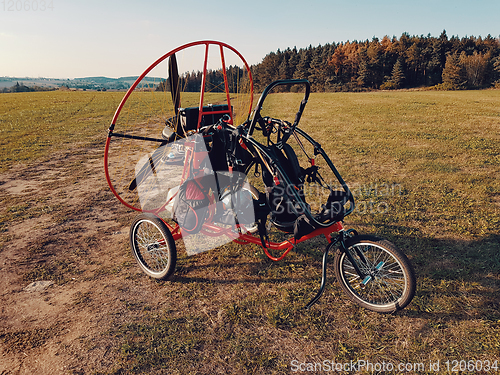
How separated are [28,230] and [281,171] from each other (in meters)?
5.16

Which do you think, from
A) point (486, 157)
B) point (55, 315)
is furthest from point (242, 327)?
point (486, 157)

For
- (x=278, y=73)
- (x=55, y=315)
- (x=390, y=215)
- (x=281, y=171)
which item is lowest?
(x=55, y=315)

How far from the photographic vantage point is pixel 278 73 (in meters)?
63.3

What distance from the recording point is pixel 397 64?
74.0 m

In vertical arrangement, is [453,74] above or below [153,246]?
above

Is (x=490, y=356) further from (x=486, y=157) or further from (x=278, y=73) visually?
(x=278, y=73)

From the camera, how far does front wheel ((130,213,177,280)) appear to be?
4.17 meters

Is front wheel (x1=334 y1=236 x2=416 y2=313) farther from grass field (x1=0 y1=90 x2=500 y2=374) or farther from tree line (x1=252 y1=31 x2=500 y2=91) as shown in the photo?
tree line (x1=252 y1=31 x2=500 y2=91)

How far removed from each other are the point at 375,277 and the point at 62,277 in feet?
14.2

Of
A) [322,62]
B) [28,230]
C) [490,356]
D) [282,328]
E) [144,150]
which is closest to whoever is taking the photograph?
[490,356]

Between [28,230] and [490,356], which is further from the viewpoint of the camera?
[28,230]

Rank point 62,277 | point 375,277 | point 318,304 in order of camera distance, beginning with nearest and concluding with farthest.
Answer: point 375,277 < point 318,304 < point 62,277

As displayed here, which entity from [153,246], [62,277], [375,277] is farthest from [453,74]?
[62,277]

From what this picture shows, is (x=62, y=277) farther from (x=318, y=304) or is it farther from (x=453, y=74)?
(x=453, y=74)
